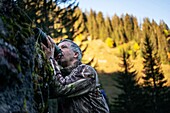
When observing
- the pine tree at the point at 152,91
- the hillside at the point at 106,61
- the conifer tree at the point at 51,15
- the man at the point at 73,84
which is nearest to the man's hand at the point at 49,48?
the man at the point at 73,84

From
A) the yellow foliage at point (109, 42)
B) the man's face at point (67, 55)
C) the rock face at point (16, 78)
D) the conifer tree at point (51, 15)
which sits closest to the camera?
the rock face at point (16, 78)

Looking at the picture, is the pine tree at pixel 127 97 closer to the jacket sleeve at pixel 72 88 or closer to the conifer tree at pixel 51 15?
the conifer tree at pixel 51 15

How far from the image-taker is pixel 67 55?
2791 mm

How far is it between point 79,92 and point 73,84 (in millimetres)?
100

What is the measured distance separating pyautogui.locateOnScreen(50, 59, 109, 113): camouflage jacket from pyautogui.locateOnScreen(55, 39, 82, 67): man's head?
0.11m

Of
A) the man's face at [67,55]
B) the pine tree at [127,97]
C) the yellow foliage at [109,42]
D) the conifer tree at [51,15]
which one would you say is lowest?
the pine tree at [127,97]

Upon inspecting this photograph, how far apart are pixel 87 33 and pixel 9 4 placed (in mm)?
91761

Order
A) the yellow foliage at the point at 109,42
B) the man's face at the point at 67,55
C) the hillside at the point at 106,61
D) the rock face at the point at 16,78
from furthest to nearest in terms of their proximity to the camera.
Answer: the yellow foliage at the point at 109,42, the hillside at the point at 106,61, the man's face at the point at 67,55, the rock face at the point at 16,78

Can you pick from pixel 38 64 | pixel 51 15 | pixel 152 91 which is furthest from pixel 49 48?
pixel 152 91

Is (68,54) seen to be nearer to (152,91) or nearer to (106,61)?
(152,91)

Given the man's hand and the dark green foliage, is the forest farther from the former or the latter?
the man's hand

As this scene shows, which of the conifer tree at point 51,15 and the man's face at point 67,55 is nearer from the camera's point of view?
the man's face at point 67,55

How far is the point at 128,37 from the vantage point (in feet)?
292

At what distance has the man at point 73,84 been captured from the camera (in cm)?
244
